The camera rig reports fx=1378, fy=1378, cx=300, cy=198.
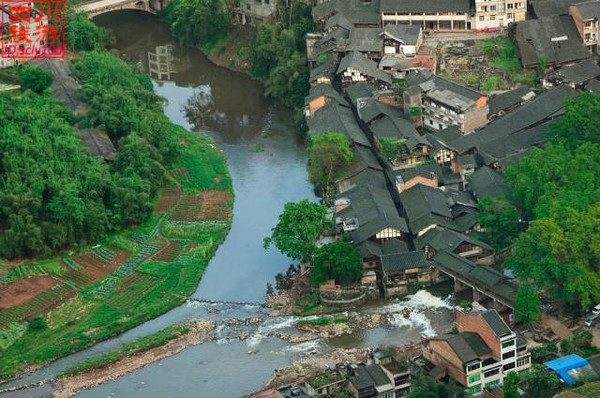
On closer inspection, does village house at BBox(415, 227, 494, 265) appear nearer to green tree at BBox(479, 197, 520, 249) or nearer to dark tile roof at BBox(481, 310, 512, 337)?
green tree at BBox(479, 197, 520, 249)

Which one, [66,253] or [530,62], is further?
[530,62]

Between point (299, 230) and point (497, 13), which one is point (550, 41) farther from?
point (299, 230)

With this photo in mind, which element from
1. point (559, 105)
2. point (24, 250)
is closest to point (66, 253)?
point (24, 250)

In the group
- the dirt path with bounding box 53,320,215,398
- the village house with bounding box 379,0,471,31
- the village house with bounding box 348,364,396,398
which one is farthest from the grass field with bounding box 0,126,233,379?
the village house with bounding box 379,0,471,31


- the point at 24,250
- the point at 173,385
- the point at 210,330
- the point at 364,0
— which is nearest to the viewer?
the point at 173,385

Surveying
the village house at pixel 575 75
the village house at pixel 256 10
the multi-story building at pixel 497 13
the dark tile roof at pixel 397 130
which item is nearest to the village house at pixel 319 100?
the dark tile roof at pixel 397 130

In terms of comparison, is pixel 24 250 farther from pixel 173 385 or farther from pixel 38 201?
pixel 173 385
